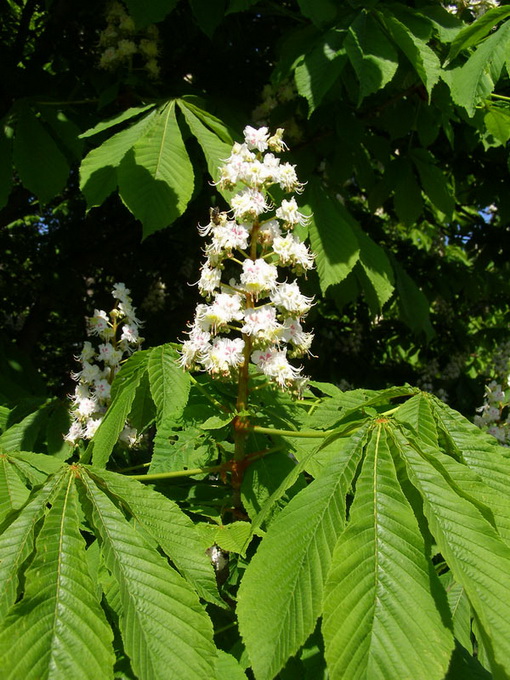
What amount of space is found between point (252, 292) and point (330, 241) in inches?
32.6

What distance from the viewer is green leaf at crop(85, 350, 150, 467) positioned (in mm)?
1125

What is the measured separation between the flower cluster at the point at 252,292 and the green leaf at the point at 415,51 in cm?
66

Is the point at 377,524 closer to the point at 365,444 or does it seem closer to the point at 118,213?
the point at 365,444

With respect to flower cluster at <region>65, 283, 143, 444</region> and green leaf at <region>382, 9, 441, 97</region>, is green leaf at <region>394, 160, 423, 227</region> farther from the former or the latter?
flower cluster at <region>65, 283, 143, 444</region>

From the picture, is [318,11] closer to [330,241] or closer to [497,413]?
[330,241]

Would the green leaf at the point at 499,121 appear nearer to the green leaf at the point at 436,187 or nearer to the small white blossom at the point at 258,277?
the green leaf at the point at 436,187

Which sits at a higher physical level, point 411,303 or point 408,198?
point 408,198

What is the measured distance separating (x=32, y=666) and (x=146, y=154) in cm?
131

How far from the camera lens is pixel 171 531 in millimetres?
871

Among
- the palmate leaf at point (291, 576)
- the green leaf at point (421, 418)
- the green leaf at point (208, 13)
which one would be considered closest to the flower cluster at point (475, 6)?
the green leaf at point (208, 13)

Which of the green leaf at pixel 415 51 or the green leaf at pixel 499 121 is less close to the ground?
the green leaf at pixel 415 51

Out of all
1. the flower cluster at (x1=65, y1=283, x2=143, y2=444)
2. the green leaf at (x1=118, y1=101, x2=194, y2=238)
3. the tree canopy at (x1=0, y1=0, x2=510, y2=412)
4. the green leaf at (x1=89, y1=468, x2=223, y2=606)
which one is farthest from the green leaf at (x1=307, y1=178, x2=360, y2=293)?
the green leaf at (x1=89, y1=468, x2=223, y2=606)

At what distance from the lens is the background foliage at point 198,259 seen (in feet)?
2.44

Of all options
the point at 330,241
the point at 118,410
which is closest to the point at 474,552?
the point at 118,410
